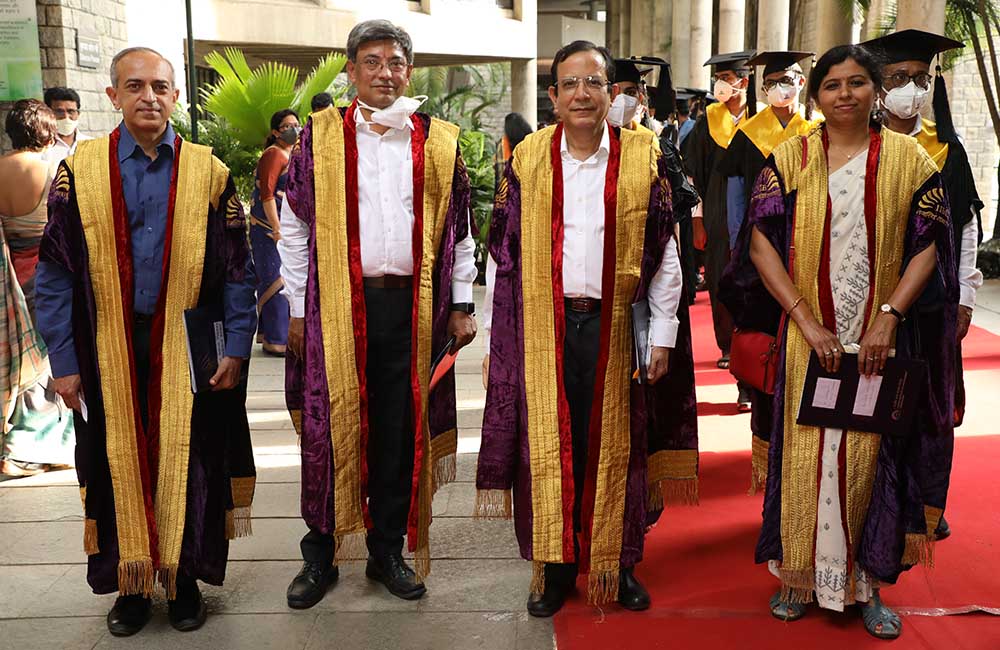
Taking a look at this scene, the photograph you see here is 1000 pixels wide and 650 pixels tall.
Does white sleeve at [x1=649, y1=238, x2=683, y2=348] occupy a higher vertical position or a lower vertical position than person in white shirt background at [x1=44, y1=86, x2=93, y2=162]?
lower

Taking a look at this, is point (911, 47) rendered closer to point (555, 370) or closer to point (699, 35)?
point (555, 370)

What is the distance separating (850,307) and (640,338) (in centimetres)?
61

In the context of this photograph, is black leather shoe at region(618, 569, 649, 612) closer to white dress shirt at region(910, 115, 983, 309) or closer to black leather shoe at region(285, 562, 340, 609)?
black leather shoe at region(285, 562, 340, 609)

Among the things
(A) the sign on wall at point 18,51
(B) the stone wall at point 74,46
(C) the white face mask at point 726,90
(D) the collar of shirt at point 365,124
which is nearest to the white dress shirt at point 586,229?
(D) the collar of shirt at point 365,124

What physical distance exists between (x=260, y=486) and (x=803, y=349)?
2.55 m

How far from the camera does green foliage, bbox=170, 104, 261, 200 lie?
940cm

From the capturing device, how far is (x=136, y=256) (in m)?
3.16

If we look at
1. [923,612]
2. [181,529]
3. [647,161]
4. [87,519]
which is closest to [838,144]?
[647,161]

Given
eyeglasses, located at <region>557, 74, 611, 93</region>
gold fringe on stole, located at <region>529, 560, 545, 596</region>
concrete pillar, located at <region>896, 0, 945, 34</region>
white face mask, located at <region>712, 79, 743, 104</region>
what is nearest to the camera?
eyeglasses, located at <region>557, 74, 611, 93</region>

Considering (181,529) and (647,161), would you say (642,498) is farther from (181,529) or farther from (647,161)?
(181,529)

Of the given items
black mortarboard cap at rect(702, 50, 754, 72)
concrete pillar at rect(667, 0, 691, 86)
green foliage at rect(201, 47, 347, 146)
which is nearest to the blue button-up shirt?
black mortarboard cap at rect(702, 50, 754, 72)

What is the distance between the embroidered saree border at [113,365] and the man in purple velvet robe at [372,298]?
506 mm

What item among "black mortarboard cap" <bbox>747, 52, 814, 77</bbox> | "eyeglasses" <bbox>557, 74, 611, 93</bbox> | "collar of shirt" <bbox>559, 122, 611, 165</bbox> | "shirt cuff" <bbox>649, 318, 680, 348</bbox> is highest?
"black mortarboard cap" <bbox>747, 52, 814, 77</bbox>

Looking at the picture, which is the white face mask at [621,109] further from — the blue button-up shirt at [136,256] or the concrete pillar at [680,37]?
the concrete pillar at [680,37]
